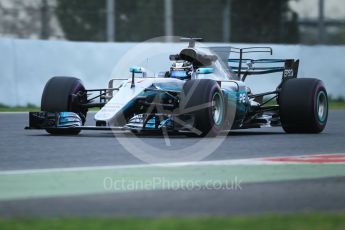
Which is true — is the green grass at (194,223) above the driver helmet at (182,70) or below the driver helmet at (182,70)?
below

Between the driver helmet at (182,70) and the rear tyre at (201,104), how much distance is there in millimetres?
1051

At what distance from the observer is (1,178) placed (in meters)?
8.68

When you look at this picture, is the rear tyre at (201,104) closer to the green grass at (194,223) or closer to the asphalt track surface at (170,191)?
the asphalt track surface at (170,191)

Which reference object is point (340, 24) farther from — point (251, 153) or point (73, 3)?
point (251, 153)

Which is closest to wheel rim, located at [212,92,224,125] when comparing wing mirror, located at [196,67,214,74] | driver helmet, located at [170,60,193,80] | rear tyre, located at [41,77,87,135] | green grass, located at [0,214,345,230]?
wing mirror, located at [196,67,214,74]

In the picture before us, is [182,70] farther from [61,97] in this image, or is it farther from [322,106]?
[322,106]

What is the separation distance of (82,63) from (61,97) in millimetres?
7592

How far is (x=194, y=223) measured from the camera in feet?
20.2

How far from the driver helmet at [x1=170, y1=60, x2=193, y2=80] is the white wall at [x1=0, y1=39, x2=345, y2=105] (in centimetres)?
567

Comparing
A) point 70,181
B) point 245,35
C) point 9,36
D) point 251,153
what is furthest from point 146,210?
point 245,35

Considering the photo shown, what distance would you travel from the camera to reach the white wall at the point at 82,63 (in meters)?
20.5

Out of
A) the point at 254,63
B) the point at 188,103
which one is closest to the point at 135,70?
the point at 188,103

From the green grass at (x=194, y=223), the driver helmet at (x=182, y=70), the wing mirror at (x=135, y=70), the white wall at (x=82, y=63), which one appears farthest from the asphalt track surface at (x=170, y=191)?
the white wall at (x=82, y=63)

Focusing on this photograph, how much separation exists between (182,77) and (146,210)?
7263mm
